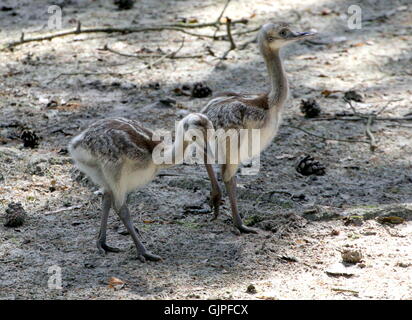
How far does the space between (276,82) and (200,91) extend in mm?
2396

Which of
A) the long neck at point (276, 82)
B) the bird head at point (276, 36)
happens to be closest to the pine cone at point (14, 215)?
the long neck at point (276, 82)

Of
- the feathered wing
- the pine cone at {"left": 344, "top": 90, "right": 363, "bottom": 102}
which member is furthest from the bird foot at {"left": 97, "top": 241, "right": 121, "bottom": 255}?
the pine cone at {"left": 344, "top": 90, "right": 363, "bottom": 102}

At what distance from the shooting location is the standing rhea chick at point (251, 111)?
5.98 m

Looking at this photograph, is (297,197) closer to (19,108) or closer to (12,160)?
(12,160)

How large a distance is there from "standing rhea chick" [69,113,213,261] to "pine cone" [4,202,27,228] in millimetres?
709

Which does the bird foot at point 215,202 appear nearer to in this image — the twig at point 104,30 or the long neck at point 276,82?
the long neck at point 276,82

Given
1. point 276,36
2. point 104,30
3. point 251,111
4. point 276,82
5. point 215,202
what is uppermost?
point 276,36

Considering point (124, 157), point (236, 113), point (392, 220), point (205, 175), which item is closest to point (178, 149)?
point (124, 157)

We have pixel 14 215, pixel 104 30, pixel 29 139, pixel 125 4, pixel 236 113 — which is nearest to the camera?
pixel 14 215

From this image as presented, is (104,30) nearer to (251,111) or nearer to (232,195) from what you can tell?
(251,111)

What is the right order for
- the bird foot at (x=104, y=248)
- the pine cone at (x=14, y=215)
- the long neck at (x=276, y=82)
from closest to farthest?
the bird foot at (x=104, y=248), the pine cone at (x=14, y=215), the long neck at (x=276, y=82)

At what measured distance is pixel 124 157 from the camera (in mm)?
5422

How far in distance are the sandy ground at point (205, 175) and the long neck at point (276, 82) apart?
2.81ft

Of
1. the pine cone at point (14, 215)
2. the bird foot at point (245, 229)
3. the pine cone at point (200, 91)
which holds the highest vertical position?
the pine cone at point (200, 91)
